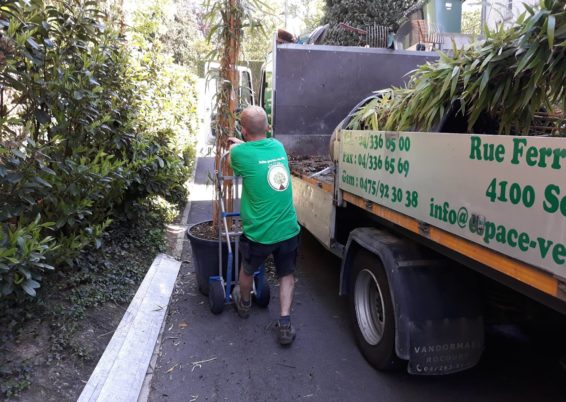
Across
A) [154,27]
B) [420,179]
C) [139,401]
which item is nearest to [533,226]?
[420,179]

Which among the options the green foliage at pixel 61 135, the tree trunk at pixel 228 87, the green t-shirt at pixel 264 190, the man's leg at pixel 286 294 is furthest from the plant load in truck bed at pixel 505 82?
the green foliage at pixel 61 135

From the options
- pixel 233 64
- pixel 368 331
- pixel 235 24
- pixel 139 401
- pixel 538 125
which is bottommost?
pixel 139 401

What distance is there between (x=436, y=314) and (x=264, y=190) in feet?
5.13

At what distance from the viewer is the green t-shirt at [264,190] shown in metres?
3.68

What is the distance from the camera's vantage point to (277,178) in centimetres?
372

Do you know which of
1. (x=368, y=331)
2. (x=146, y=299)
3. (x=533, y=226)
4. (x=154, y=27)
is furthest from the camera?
(x=154, y=27)

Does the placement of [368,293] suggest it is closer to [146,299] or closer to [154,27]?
[146,299]

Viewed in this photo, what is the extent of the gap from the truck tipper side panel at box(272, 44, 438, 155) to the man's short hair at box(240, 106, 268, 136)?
2.75m

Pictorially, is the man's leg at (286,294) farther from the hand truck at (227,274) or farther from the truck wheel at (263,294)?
the truck wheel at (263,294)

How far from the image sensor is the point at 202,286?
466cm

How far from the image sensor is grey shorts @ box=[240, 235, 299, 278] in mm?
3766

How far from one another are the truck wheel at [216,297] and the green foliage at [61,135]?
106cm

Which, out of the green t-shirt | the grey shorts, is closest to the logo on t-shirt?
the green t-shirt

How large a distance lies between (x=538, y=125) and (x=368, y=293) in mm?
1651
